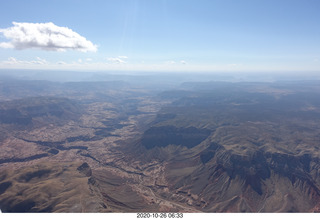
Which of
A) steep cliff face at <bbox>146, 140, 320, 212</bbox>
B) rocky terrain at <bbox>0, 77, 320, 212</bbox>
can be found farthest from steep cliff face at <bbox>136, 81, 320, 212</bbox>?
rocky terrain at <bbox>0, 77, 320, 212</bbox>

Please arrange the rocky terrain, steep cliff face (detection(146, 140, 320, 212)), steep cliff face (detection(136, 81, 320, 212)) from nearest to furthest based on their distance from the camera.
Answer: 1. the rocky terrain
2. steep cliff face (detection(146, 140, 320, 212))
3. steep cliff face (detection(136, 81, 320, 212))

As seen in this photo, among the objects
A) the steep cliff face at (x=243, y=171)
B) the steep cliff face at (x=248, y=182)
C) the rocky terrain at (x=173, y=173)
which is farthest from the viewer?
the steep cliff face at (x=243, y=171)

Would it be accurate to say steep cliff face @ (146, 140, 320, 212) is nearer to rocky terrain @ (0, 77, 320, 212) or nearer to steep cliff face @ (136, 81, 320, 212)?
steep cliff face @ (136, 81, 320, 212)

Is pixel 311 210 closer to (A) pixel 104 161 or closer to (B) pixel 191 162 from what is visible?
(B) pixel 191 162

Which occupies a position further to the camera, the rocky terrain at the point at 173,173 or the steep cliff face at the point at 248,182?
the steep cliff face at the point at 248,182

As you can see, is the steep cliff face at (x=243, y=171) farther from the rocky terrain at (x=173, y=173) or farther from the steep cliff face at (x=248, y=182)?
the rocky terrain at (x=173, y=173)

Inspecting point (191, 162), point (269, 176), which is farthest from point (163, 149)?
point (269, 176)

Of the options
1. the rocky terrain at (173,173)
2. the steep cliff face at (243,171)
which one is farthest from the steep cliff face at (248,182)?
the rocky terrain at (173,173)

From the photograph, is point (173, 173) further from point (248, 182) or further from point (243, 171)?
point (248, 182)

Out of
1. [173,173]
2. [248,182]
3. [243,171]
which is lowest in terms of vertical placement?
[173,173]

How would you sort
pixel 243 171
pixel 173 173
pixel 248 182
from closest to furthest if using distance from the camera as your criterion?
pixel 248 182 < pixel 243 171 < pixel 173 173

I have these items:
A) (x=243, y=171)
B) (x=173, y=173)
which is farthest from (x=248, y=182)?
(x=173, y=173)
